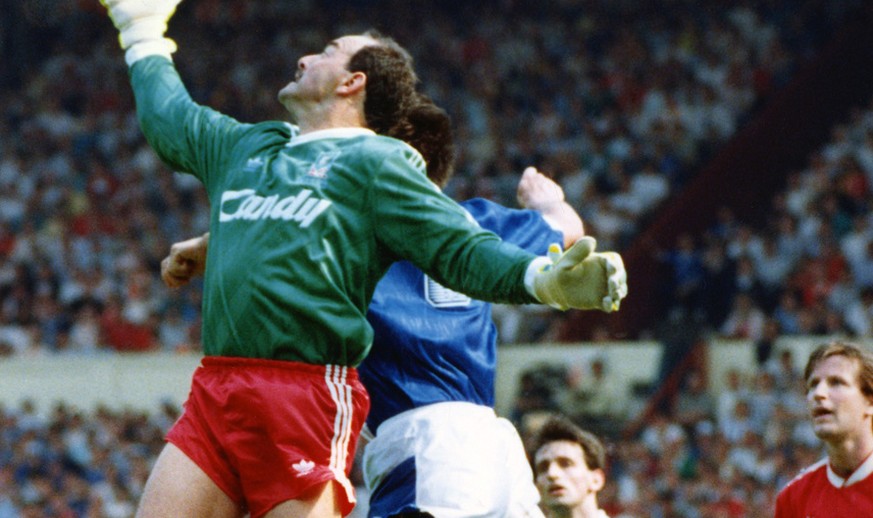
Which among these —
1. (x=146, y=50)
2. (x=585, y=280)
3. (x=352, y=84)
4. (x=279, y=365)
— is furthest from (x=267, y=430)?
(x=146, y=50)

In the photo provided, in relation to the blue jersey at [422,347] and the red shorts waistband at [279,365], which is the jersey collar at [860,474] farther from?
the red shorts waistband at [279,365]

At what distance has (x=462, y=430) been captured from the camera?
174 inches

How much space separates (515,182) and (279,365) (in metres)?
11.2

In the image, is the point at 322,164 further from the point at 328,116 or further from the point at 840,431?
the point at 840,431

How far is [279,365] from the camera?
146 inches

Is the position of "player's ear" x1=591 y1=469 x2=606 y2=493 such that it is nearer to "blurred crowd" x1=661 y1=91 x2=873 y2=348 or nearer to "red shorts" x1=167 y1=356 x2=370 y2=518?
"red shorts" x1=167 y1=356 x2=370 y2=518

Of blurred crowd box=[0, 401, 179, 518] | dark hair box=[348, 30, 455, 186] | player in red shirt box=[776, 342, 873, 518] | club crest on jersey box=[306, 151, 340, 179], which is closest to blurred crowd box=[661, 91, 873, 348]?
blurred crowd box=[0, 401, 179, 518]

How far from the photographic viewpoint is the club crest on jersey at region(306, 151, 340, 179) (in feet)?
12.6

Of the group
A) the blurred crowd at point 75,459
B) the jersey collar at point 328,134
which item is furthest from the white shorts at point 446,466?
the blurred crowd at point 75,459

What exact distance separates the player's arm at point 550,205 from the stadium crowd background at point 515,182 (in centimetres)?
649

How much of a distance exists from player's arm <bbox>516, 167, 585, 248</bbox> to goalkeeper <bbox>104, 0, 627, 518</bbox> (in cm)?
105

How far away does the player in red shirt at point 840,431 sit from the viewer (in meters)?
5.32

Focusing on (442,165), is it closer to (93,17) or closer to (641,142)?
(641,142)

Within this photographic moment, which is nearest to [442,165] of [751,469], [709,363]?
[751,469]
